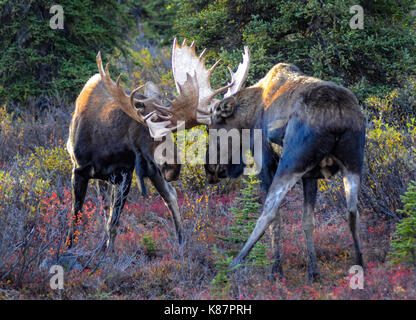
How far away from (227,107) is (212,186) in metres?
2.74

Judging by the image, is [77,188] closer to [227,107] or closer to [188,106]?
[188,106]

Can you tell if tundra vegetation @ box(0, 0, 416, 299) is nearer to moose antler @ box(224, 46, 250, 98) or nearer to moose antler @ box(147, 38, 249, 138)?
moose antler @ box(147, 38, 249, 138)

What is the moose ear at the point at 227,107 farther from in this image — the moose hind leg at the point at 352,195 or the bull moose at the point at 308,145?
the moose hind leg at the point at 352,195

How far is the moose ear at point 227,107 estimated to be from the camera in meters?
6.04

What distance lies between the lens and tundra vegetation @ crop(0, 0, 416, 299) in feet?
16.6

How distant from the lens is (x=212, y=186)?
8.55 meters

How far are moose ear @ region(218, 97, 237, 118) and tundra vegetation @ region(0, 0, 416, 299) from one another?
85 cm

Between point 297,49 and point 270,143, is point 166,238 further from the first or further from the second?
point 297,49

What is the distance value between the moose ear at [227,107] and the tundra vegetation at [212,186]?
854 millimetres

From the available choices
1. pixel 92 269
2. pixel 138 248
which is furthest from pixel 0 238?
pixel 138 248

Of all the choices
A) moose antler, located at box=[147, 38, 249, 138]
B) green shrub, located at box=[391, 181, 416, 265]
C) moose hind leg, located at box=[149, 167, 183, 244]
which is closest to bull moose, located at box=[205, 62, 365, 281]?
green shrub, located at box=[391, 181, 416, 265]

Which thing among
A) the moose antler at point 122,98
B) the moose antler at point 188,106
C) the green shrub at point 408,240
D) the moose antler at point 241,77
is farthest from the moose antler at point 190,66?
the green shrub at point 408,240

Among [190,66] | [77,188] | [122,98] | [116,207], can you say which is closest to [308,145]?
[122,98]
